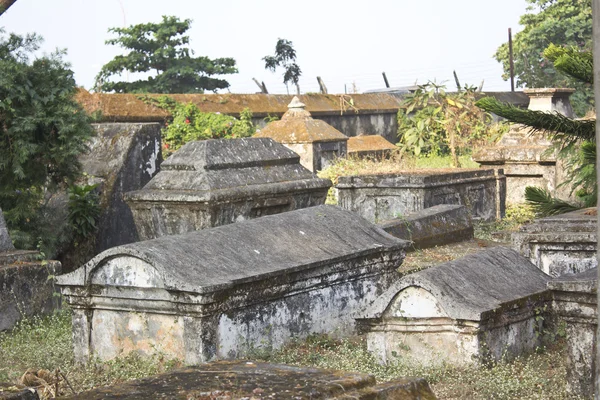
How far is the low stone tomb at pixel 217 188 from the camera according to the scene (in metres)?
8.48

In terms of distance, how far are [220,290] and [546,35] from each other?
112 feet

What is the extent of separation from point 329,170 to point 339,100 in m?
4.00

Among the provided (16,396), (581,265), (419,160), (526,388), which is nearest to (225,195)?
(581,265)

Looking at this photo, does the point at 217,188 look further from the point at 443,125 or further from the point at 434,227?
the point at 443,125

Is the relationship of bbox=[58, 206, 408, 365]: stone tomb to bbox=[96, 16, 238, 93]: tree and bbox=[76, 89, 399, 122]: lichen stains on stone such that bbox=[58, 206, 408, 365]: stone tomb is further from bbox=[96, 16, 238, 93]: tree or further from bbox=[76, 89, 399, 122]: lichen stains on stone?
bbox=[96, 16, 238, 93]: tree

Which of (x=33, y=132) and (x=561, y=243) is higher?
(x=33, y=132)

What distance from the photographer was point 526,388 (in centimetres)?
511

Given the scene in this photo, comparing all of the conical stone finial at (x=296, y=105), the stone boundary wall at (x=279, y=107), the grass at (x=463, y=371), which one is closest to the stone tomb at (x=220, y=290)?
the grass at (x=463, y=371)

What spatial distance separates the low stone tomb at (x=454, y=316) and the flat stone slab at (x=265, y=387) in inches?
97.0

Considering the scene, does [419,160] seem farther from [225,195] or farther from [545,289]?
[545,289]

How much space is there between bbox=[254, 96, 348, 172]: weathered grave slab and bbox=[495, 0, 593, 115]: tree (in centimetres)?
2011

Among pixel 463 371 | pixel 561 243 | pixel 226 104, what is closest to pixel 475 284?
pixel 463 371

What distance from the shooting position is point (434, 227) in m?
9.08

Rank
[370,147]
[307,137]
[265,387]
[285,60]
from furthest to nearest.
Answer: [285,60], [370,147], [307,137], [265,387]
